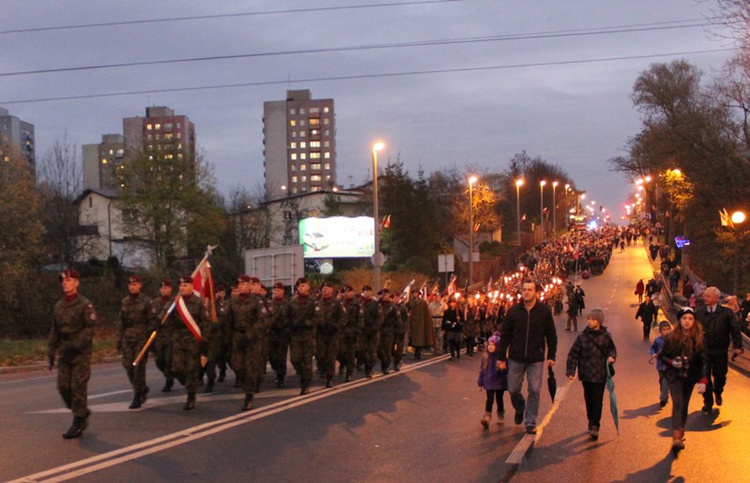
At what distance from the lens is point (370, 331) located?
1650 cm

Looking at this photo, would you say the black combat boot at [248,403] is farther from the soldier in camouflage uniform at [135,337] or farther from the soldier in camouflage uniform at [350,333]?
the soldier in camouflage uniform at [350,333]

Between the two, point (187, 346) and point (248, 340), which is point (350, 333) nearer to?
point (248, 340)

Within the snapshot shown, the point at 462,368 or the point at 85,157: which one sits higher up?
the point at 85,157

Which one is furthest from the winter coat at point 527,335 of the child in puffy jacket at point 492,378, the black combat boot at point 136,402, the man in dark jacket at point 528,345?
the black combat boot at point 136,402

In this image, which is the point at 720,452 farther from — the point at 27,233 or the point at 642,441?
the point at 27,233

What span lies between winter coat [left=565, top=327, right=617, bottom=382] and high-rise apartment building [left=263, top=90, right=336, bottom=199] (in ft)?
417

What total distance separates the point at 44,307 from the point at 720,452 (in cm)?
2910

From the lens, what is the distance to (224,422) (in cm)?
1052

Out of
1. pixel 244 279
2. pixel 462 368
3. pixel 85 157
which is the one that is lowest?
pixel 462 368

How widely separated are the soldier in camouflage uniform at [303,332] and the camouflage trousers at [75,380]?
4.21m

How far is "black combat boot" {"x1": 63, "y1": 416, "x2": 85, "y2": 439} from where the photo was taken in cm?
938

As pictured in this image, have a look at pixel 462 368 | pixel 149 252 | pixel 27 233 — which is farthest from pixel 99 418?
pixel 149 252

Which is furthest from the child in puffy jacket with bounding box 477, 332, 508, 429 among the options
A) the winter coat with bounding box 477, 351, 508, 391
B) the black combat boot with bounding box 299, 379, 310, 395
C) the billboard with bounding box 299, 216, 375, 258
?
the billboard with bounding box 299, 216, 375, 258

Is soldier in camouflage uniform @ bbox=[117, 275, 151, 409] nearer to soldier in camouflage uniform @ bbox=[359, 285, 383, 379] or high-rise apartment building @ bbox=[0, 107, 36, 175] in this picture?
soldier in camouflage uniform @ bbox=[359, 285, 383, 379]
